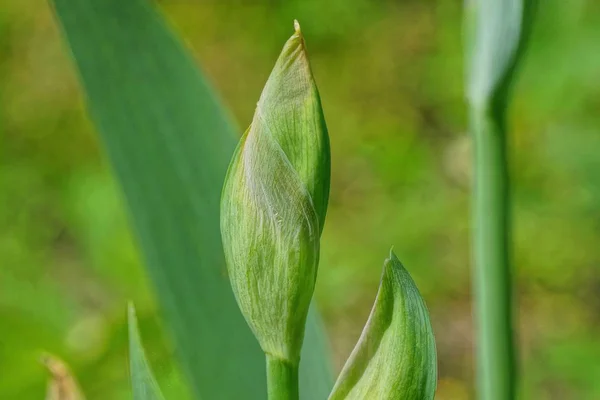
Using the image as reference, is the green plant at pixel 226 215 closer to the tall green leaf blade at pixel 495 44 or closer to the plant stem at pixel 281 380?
the plant stem at pixel 281 380

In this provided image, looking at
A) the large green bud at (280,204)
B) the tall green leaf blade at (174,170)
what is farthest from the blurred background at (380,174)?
the large green bud at (280,204)

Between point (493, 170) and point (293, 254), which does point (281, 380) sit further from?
point (493, 170)

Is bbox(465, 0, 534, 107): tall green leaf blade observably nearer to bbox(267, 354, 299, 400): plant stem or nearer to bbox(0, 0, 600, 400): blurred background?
bbox(267, 354, 299, 400): plant stem

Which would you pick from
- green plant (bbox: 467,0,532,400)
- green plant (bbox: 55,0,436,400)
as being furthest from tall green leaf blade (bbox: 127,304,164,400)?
green plant (bbox: 467,0,532,400)

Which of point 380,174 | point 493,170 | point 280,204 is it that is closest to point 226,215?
point 280,204

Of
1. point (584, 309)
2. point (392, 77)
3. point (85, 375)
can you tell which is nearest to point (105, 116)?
point (85, 375)
